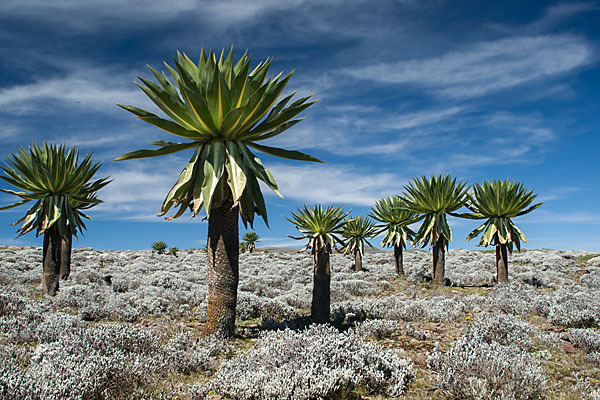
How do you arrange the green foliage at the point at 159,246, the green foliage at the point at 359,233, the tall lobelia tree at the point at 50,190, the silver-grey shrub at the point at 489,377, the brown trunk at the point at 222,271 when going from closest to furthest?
the silver-grey shrub at the point at 489,377
the brown trunk at the point at 222,271
the tall lobelia tree at the point at 50,190
the green foliage at the point at 359,233
the green foliage at the point at 159,246

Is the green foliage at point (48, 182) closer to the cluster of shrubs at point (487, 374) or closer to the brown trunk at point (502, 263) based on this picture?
the cluster of shrubs at point (487, 374)

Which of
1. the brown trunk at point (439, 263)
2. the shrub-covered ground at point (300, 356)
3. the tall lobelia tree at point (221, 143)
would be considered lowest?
the shrub-covered ground at point (300, 356)

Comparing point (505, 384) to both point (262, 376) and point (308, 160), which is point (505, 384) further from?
point (308, 160)

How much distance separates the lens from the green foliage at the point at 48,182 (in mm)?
12344

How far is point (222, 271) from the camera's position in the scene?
750cm

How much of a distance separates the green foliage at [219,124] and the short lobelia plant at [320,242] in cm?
241

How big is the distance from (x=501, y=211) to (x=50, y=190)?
19231 millimetres

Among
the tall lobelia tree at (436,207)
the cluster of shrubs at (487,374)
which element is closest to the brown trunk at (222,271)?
the cluster of shrubs at (487,374)

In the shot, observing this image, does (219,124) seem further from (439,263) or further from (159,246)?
(159,246)

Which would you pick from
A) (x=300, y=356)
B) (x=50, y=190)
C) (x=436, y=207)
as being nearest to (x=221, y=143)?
(x=300, y=356)

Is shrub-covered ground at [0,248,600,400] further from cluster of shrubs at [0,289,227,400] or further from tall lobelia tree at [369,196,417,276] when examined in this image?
tall lobelia tree at [369,196,417,276]

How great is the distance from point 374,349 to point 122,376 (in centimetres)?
360

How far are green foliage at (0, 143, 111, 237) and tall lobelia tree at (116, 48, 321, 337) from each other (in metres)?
7.09

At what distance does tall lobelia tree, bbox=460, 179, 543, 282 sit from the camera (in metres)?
17.5
